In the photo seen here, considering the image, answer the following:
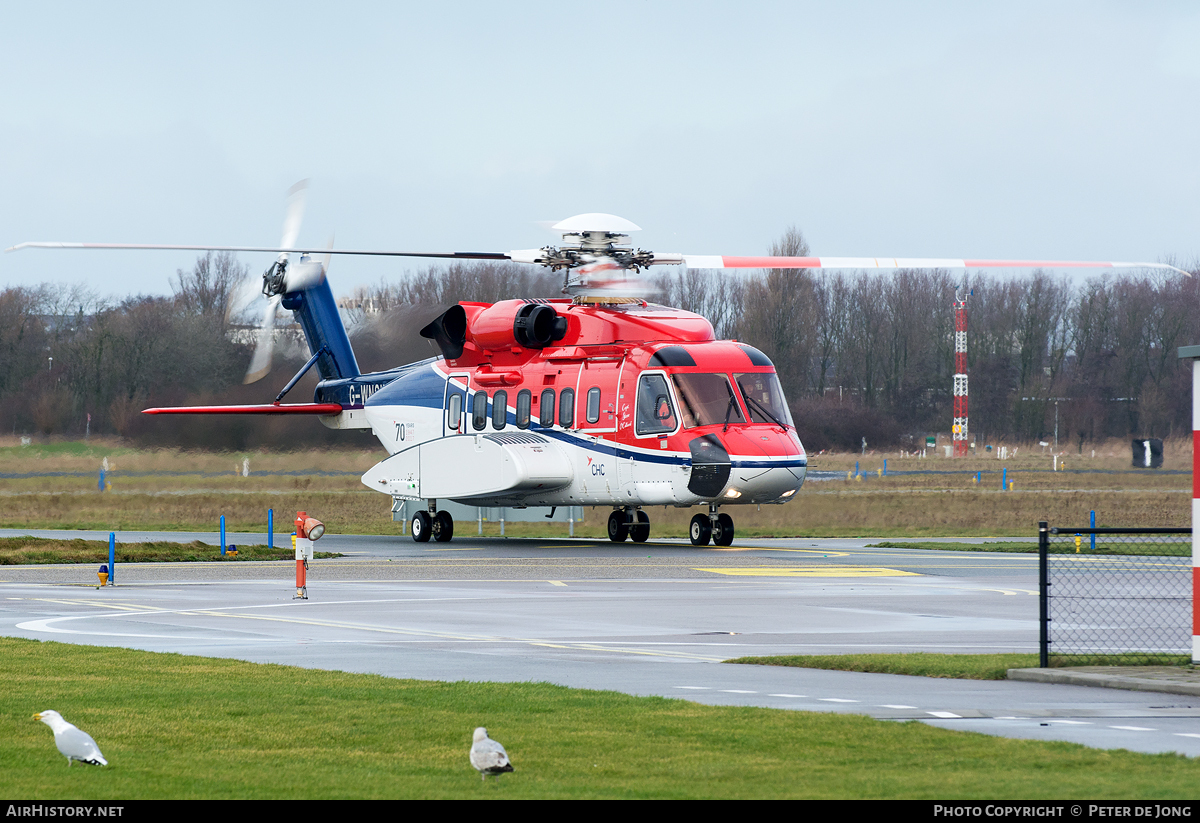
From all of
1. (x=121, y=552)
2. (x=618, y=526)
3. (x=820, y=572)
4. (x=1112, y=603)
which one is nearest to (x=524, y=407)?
(x=618, y=526)

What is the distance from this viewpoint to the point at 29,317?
2167 inches

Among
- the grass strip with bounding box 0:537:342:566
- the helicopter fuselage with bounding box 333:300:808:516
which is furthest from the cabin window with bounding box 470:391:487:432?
the grass strip with bounding box 0:537:342:566

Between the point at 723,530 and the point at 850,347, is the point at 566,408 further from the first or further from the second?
the point at 850,347

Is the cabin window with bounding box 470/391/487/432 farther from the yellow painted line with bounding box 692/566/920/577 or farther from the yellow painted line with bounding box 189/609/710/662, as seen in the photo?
the yellow painted line with bounding box 189/609/710/662

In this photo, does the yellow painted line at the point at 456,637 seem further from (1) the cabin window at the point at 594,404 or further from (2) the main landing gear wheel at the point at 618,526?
(2) the main landing gear wheel at the point at 618,526

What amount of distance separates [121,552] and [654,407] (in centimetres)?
1043

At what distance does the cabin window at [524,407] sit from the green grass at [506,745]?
21.1 meters

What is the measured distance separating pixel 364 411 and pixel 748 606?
19.6 metres

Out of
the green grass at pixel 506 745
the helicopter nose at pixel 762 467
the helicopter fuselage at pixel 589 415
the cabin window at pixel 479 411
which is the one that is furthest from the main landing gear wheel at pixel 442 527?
the green grass at pixel 506 745

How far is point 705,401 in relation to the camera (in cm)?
3089

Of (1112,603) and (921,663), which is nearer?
(921,663)

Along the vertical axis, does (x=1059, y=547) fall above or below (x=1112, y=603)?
above

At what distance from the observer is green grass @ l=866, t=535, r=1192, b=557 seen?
107 ft
